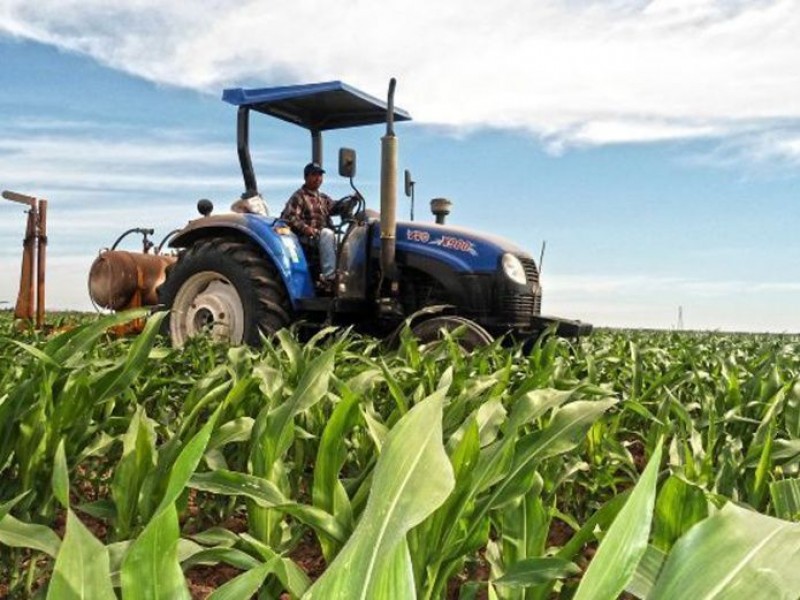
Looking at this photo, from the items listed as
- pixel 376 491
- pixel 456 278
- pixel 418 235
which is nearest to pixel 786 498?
pixel 376 491

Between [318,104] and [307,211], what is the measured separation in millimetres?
945

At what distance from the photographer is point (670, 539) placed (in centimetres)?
125

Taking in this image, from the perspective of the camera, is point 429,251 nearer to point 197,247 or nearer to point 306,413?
point 197,247

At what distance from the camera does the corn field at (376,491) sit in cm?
78

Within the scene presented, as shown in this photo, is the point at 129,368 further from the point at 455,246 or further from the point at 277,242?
the point at 455,246

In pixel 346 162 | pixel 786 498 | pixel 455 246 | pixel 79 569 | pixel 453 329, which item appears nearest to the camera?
pixel 79 569

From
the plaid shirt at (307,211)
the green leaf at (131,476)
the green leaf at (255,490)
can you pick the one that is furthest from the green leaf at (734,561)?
the plaid shirt at (307,211)

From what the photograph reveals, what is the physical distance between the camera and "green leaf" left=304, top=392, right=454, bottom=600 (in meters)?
0.66

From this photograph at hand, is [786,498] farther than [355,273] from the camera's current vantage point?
No

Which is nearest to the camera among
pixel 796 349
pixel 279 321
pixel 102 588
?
pixel 102 588

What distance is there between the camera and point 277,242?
548 centimetres

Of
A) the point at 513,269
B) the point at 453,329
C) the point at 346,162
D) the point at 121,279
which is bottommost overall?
the point at 453,329

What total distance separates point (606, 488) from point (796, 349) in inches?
166

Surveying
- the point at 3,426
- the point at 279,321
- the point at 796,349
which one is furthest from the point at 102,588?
the point at 796,349
